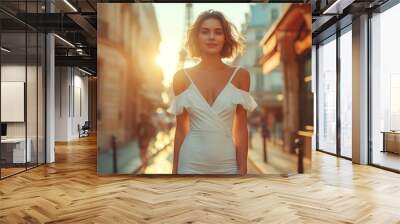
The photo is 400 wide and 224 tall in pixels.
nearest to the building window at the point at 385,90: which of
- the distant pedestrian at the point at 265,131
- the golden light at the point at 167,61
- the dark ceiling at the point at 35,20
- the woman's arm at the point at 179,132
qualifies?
the distant pedestrian at the point at 265,131

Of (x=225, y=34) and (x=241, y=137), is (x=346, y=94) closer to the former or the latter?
(x=241, y=137)

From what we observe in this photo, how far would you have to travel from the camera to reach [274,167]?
661cm

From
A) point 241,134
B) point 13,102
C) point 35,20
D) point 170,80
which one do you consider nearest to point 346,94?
point 241,134

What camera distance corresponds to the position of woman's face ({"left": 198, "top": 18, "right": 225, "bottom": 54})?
6.59 meters

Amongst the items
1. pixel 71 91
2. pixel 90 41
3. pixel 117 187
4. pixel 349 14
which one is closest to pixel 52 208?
pixel 117 187

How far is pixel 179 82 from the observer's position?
6625 millimetres

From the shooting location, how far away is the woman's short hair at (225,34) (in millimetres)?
6617

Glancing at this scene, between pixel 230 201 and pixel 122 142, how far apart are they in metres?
2.47

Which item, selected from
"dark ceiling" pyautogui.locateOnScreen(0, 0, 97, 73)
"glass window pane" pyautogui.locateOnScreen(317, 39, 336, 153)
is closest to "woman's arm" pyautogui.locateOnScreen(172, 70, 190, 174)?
"dark ceiling" pyautogui.locateOnScreen(0, 0, 97, 73)

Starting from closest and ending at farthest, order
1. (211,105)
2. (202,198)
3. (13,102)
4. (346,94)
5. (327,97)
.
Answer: (202,198), (211,105), (13,102), (346,94), (327,97)

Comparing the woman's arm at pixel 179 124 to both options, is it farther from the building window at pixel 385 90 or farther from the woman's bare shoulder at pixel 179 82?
the building window at pixel 385 90

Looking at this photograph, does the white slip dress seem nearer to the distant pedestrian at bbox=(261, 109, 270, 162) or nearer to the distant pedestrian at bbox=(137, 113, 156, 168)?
the distant pedestrian at bbox=(261, 109, 270, 162)

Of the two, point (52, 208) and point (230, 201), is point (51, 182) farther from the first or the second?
point (230, 201)

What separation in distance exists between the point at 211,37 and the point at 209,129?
1581 mm
